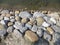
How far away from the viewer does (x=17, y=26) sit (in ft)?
11.0

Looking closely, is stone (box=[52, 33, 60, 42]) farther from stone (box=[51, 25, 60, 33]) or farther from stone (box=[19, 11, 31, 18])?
stone (box=[19, 11, 31, 18])

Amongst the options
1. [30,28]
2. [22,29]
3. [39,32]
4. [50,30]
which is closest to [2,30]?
[22,29]

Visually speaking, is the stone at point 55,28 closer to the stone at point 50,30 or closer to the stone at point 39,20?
the stone at point 50,30

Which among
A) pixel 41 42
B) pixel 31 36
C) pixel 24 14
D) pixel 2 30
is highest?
pixel 24 14

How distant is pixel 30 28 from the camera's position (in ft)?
11.0

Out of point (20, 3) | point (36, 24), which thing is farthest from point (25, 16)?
point (20, 3)

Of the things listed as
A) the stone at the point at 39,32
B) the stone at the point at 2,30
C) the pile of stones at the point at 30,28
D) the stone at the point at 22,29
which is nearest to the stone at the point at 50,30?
the pile of stones at the point at 30,28

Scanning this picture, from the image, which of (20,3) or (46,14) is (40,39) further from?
(20,3)

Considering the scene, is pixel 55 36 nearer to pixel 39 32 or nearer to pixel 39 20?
pixel 39 32

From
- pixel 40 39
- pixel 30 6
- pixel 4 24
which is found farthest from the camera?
pixel 30 6

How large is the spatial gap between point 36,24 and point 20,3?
762mm

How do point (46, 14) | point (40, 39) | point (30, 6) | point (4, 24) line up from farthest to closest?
point (30, 6)
point (46, 14)
point (4, 24)
point (40, 39)

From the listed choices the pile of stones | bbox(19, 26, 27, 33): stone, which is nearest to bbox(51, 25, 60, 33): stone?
the pile of stones

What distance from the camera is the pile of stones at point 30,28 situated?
319 cm
